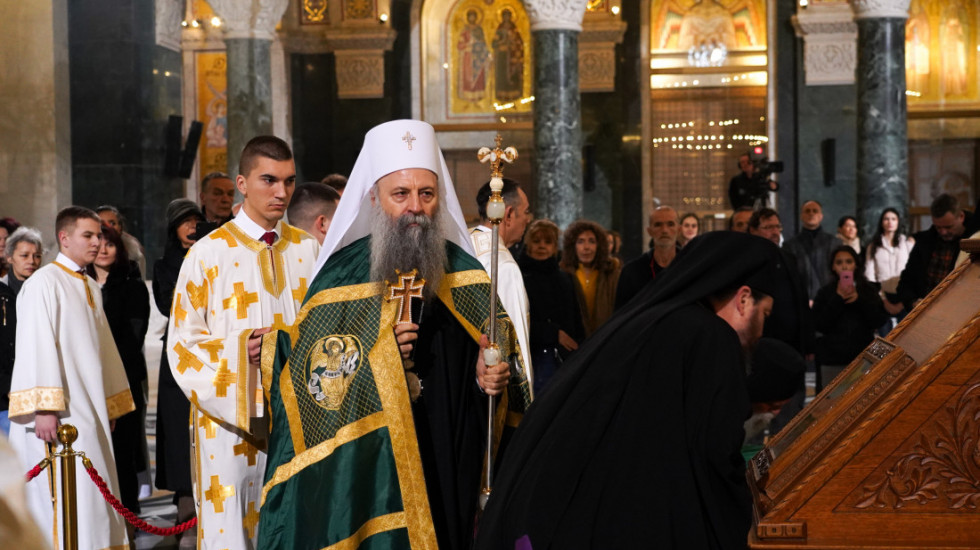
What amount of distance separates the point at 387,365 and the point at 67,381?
216cm

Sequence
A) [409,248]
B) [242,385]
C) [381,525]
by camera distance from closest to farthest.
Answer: [381,525]
[409,248]
[242,385]

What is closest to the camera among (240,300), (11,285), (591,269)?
(240,300)

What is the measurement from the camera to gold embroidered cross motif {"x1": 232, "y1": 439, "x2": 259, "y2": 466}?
4.16 metres

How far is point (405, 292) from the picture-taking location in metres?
3.64

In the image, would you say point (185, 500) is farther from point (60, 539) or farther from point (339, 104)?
point (339, 104)

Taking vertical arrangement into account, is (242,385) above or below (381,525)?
above

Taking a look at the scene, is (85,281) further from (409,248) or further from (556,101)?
(556,101)

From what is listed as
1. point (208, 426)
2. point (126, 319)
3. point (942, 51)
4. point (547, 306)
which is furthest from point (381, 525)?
point (942, 51)

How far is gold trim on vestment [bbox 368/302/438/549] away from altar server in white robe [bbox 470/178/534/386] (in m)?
1.44

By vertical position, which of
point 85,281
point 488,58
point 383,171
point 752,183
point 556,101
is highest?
point 488,58

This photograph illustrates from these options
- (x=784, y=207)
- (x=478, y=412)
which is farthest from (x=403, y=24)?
(x=478, y=412)

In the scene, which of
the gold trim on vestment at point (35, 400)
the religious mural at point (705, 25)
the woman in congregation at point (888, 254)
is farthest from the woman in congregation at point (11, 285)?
the religious mural at point (705, 25)

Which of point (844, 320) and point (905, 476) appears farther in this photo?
point (844, 320)

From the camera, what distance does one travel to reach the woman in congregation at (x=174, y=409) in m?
5.96
